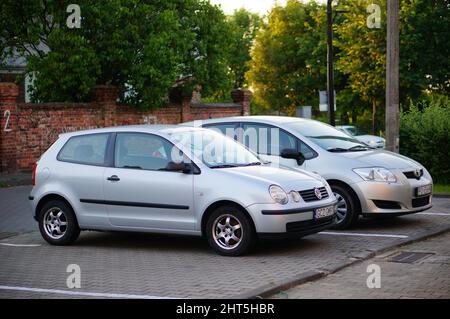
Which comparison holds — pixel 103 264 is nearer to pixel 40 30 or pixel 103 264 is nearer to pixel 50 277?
pixel 50 277

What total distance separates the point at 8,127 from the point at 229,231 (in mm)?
14681

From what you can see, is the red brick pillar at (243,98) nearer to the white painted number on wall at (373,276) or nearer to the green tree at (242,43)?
the white painted number on wall at (373,276)

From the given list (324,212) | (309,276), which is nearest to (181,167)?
(324,212)

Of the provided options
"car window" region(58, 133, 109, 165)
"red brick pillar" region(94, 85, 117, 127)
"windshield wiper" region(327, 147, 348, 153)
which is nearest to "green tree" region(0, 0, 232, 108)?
"red brick pillar" region(94, 85, 117, 127)

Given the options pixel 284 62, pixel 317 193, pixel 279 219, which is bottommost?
pixel 279 219

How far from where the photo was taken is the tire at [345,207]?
37.9 ft

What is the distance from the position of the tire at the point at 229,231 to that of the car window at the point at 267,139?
8.89ft

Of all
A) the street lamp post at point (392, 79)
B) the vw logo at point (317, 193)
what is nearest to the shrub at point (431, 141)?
the street lamp post at point (392, 79)

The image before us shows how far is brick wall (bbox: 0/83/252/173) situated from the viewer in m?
22.8

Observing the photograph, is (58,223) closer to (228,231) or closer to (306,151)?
(228,231)

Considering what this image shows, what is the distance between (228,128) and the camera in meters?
12.7

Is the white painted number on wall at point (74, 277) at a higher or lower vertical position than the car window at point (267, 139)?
lower

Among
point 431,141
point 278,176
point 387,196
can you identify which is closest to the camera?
point 278,176
